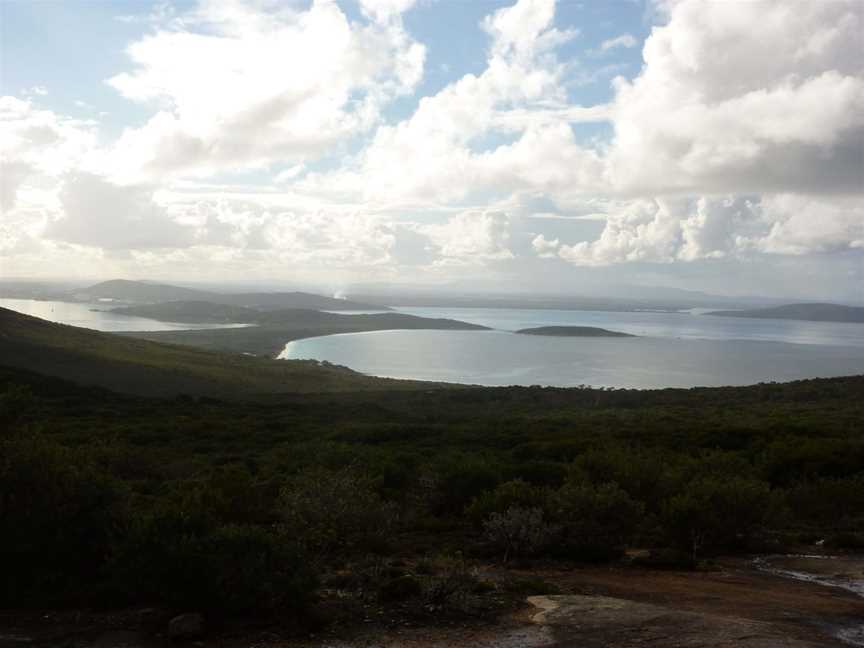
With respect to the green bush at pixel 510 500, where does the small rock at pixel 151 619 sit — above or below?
below

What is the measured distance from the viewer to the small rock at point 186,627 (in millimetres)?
5930

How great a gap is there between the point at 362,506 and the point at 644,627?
3.95 metres

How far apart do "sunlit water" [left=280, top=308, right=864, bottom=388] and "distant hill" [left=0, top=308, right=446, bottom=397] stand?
57.1 ft

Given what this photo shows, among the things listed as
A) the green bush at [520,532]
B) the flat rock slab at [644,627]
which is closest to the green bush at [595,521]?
the green bush at [520,532]

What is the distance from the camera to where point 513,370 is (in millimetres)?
80500

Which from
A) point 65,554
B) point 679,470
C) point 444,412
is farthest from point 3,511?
point 444,412

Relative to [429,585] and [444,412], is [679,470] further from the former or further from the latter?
[444,412]

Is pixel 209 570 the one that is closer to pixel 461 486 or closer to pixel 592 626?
pixel 592 626

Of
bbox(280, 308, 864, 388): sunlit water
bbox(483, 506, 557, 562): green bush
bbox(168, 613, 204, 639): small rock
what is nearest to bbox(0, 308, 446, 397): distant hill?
bbox(280, 308, 864, 388): sunlit water

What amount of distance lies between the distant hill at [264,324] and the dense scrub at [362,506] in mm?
80076

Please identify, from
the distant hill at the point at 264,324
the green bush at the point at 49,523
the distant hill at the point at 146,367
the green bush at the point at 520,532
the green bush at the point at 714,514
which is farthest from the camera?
the distant hill at the point at 264,324

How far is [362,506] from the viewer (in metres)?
8.88

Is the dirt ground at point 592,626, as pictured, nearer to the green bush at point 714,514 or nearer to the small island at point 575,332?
the green bush at point 714,514

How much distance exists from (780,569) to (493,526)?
3929mm
